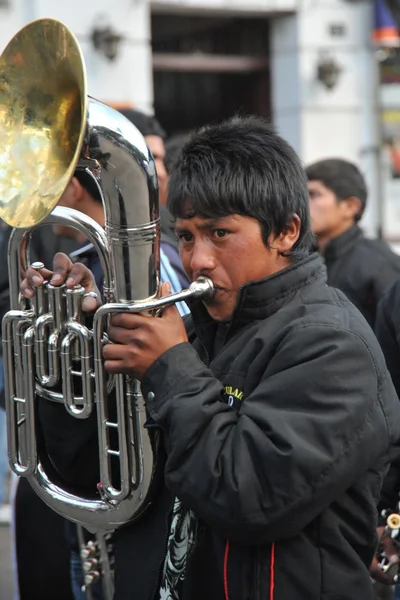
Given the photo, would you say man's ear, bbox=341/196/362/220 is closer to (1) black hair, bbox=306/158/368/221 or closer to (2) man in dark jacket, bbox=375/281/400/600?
(1) black hair, bbox=306/158/368/221

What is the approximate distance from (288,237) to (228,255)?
14 centimetres

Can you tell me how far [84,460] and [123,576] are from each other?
0.33 metres

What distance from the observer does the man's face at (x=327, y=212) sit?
4602mm

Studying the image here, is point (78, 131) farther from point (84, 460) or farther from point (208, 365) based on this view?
point (84, 460)

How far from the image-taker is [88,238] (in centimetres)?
197

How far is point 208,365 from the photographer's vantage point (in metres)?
1.90

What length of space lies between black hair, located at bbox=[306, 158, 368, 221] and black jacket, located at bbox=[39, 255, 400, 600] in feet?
9.38

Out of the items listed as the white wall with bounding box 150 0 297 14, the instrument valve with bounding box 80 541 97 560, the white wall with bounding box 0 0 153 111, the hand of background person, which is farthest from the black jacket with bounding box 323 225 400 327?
the white wall with bounding box 150 0 297 14

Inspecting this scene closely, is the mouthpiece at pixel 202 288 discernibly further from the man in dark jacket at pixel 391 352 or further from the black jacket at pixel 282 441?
the man in dark jacket at pixel 391 352

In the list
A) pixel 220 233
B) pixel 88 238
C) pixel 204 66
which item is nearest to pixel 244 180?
pixel 220 233

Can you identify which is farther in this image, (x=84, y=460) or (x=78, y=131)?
(x=84, y=460)

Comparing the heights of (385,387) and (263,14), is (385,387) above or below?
below

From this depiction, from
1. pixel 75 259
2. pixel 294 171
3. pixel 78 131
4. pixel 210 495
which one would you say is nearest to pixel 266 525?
pixel 210 495

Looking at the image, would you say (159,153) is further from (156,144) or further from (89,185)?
(89,185)
